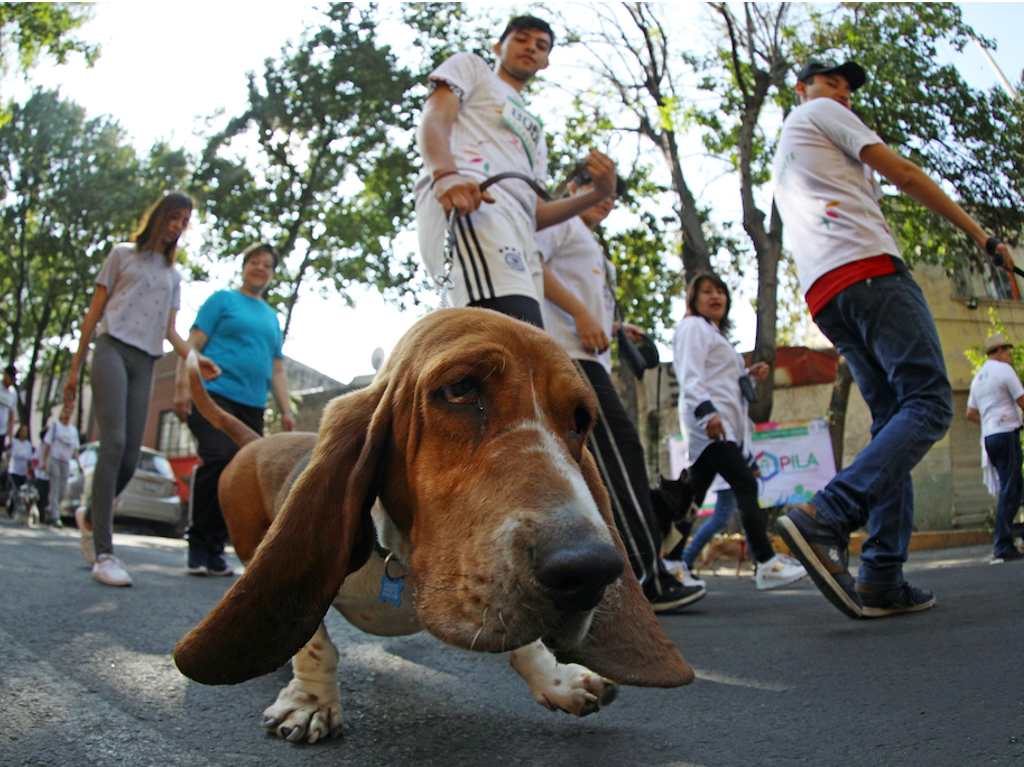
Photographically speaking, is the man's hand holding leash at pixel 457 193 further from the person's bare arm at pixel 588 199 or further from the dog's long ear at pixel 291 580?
the dog's long ear at pixel 291 580

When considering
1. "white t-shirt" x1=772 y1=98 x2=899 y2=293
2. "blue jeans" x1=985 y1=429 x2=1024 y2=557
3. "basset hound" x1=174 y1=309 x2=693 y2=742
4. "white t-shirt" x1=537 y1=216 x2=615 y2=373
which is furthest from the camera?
"blue jeans" x1=985 y1=429 x2=1024 y2=557

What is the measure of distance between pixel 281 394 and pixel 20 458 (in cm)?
1325

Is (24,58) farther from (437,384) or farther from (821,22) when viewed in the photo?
(437,384)

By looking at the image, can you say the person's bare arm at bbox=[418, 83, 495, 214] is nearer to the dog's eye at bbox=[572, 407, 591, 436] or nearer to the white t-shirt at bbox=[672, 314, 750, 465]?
the dog's eye at bbox=[572, 407, 591, 436]

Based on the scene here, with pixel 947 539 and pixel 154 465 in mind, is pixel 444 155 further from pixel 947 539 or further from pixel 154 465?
pixel 154 465

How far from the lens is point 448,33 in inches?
790

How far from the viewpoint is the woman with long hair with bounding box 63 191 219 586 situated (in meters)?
5.27

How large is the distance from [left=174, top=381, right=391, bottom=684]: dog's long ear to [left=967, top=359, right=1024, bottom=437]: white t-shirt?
7.91 meters

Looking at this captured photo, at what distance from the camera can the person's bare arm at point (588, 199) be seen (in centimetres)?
387

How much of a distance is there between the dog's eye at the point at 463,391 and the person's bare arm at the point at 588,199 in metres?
2.13

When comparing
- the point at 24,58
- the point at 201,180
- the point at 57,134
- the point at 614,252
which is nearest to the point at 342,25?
the point at 201,180

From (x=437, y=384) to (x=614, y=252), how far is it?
17.5 m

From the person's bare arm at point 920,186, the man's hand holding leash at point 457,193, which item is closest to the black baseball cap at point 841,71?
the person's bare arm at point 920,186

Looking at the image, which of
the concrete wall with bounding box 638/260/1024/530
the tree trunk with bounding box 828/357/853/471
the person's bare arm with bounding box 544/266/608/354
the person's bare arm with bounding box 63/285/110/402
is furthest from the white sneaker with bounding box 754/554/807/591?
the tree trunk with bounding box 828/357/853/471
